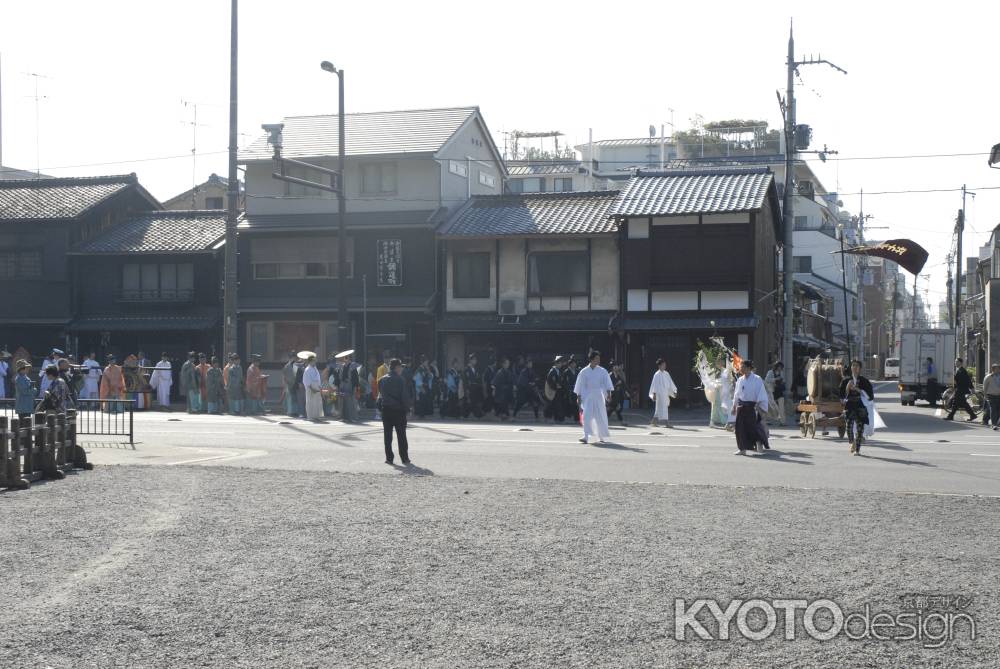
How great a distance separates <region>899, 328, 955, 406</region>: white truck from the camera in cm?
3878

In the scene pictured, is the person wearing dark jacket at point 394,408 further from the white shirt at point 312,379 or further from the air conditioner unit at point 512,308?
the air conditioner unit at point 512,308

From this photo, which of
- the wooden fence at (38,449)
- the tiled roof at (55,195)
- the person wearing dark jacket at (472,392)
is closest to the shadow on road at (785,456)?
the wooden fence at (38,449)

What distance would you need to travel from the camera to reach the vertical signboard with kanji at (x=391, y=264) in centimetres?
3619

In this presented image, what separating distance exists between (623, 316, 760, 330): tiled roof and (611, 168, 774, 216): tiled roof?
3176 mm

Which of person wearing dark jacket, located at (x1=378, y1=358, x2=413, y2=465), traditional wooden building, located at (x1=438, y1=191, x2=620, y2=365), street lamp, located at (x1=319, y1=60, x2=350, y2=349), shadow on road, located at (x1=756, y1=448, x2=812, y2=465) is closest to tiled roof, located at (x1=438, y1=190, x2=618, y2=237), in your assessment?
traditional wooden building, located at (x1=438, y1=191, x2=620, y2=365)

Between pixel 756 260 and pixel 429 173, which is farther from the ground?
pixel 429 173

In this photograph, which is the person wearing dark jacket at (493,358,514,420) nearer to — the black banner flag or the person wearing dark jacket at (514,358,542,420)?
the person wearing dark jacket at (514,358,542,420)

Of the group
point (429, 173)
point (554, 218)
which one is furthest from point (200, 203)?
point (554, 218)

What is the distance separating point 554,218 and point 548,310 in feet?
9.75

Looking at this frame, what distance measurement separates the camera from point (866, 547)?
9617 mm

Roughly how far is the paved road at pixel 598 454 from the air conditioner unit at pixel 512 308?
906cm

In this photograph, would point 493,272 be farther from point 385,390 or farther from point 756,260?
point 385,390

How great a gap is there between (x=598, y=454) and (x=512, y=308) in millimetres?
16608

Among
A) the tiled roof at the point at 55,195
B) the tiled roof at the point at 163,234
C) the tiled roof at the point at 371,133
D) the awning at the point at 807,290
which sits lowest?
the awning at the point at 807,290
